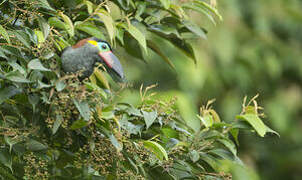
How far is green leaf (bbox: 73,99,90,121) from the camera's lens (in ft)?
3.74

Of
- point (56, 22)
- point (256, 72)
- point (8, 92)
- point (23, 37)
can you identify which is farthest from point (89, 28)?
point (256, 72)

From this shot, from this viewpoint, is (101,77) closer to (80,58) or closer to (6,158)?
(80,58)

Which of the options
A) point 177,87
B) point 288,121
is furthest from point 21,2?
point 288,121

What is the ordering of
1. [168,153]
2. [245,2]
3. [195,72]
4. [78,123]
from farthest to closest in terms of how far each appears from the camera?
[245,2], [195,72], [168,153], [78,123]

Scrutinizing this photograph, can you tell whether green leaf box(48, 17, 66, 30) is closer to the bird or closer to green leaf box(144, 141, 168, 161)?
the bird

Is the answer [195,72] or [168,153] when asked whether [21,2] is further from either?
[195,72]

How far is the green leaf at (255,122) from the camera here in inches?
53.8

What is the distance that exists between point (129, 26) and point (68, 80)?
27 cm

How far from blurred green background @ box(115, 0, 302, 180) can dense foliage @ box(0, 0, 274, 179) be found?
2642mm

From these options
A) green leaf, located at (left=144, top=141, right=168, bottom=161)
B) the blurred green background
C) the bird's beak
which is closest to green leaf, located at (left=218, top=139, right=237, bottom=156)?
green leaf, located at (left=144, top=141, right=168, bottom=161)

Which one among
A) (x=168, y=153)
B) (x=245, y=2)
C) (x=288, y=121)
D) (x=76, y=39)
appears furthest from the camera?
(x=245, y=2)

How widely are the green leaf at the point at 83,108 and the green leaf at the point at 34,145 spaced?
0.53 feet

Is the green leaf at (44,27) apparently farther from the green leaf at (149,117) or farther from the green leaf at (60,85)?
the green leaf at (149,117)

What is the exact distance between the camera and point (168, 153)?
1338 mm
